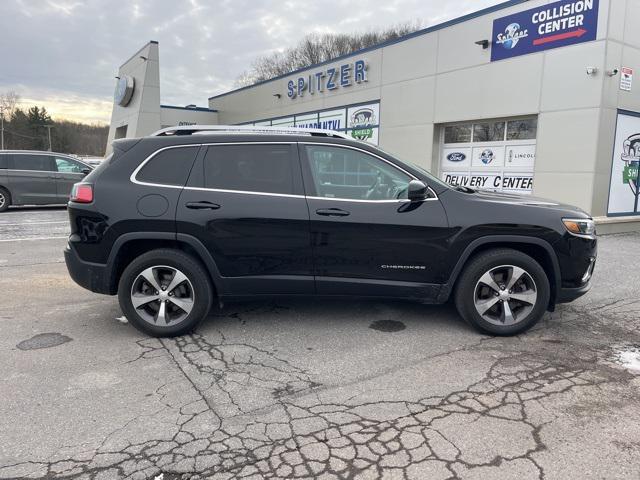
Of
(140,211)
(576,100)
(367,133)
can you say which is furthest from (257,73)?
(140,211)

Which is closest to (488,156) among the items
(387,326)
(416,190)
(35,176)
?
(387,326)

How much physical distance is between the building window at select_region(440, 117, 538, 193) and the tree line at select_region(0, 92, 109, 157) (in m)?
74.7

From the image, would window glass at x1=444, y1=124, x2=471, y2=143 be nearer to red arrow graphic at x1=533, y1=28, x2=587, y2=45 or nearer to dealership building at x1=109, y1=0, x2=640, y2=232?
dealership building at x1=109, y1=0, x2=640, y2=232

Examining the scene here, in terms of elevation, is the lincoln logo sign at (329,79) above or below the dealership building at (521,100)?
above

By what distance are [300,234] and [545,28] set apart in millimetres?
10864

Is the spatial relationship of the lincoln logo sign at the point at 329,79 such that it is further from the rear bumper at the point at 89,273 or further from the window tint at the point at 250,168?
the rear bumper at the point at 89,273

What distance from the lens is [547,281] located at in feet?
13.6

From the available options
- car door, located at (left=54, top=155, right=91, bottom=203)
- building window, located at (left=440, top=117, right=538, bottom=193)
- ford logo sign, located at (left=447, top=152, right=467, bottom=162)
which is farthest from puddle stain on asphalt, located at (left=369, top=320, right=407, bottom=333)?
car door, located at (left=54, top=155, right=91, bottom=203)

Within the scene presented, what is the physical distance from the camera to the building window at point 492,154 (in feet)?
41.5

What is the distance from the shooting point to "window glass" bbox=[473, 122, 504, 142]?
13326 millimetres

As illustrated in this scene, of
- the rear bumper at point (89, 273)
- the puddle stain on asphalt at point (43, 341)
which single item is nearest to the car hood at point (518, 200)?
the rear bumper at point (89, 273)

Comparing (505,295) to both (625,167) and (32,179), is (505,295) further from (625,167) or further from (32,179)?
(32,179)

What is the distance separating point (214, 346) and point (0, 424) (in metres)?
1.59

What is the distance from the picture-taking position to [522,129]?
12.7 metres
